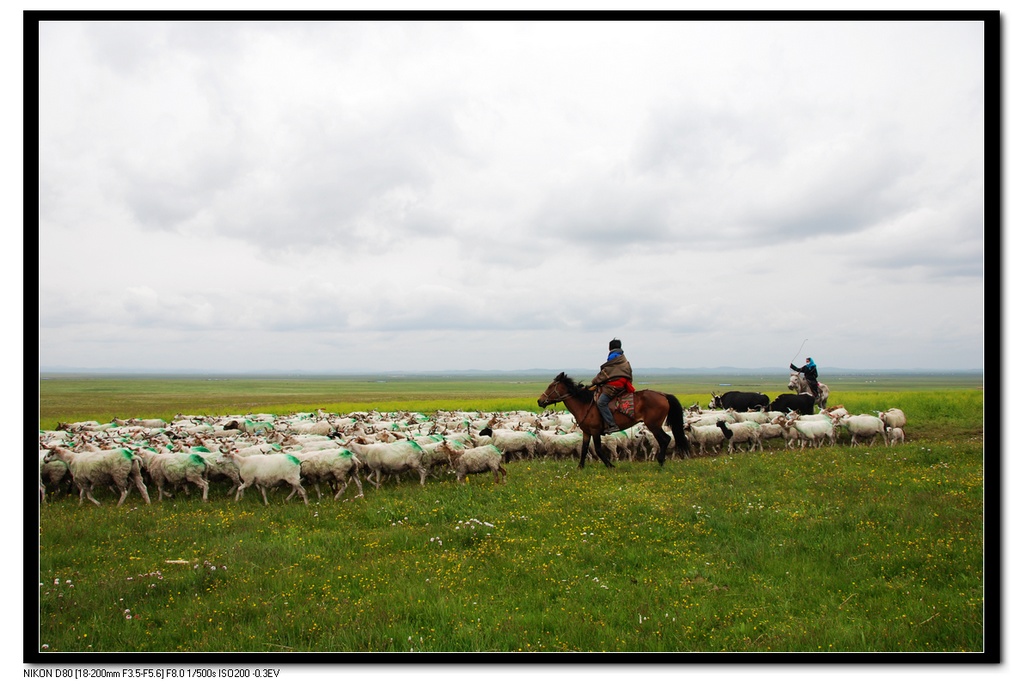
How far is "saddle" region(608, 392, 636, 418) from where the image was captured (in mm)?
15805

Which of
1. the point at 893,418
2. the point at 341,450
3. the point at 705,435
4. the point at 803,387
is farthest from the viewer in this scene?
the point at 803,387

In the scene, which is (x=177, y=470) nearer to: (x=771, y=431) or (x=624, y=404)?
(x=624, y=404)

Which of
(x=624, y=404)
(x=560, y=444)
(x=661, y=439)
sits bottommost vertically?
(x=560, y=444)

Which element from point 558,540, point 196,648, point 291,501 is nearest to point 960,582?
point 558,540

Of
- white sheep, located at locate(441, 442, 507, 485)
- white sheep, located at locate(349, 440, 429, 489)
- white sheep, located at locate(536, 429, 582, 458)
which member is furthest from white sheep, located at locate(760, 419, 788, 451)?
white sheep, located at locate(349, 440, 429, 489)

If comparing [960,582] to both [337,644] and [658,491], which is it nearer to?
[658,491]

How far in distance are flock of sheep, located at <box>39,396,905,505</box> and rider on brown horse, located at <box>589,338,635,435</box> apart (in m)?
2.67

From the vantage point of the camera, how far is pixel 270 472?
1298 cm

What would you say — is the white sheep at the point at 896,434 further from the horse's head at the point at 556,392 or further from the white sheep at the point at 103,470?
the white sheep at the point at 103,470

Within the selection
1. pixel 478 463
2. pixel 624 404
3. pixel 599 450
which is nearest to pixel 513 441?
pixel 599 450

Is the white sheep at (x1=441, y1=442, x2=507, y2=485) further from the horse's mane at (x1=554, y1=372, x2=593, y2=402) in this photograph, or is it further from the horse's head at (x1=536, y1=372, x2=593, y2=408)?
the horse's mane at (x1=554, y1=372, x2=593, y2=402)

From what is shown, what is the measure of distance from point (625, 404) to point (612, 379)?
85 centimetres

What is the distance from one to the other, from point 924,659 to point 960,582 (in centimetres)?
187

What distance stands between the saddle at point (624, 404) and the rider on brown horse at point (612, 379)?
4.6 inches
